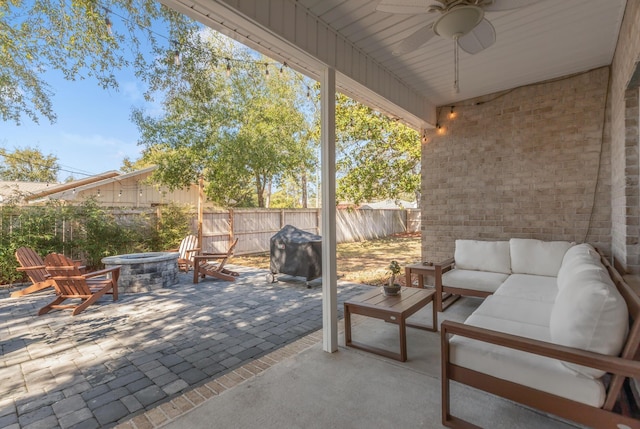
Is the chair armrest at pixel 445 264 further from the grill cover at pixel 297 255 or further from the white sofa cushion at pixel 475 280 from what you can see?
the grill cover at pixel 297 255

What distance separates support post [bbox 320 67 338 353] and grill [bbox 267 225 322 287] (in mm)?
2633

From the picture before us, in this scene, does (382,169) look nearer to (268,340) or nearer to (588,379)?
(268,340)

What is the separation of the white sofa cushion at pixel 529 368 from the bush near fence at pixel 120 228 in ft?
25.1

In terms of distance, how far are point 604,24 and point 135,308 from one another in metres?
6.59

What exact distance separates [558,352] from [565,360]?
1.8 inches

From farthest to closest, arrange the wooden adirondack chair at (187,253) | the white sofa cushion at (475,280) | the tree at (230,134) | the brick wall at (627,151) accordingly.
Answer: the tree at (230,134) < the wooden adirondack chair at (187,253) < the white sofa cushion at (475,280) < the brick wall at (627,151)

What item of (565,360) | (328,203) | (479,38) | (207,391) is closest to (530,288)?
(565,360)

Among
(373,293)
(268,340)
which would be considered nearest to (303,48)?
(373,293)

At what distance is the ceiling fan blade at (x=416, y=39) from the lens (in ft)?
7.06

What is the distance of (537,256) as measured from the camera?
12.8ft

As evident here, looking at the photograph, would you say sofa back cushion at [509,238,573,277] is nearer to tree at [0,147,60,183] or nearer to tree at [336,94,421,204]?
tree at [336,94,421,204]

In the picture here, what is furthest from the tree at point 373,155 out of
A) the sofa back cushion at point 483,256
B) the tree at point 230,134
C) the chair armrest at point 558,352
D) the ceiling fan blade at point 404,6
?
the chair armrest at point 558,352

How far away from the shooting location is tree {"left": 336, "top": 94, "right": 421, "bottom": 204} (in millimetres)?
7648

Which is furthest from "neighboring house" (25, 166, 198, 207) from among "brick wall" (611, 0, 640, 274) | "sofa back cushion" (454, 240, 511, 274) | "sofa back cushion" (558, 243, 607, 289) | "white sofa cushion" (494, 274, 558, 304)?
"brick wall" (611, 0, 640, 274)
